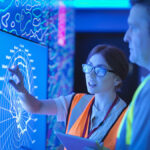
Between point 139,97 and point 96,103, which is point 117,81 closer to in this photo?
point 96,103

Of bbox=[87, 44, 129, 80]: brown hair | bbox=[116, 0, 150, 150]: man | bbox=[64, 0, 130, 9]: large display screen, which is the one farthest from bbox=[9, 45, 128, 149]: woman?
bbox=[64, 0, 130, 9]: large display screen

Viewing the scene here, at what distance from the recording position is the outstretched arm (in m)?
1.29

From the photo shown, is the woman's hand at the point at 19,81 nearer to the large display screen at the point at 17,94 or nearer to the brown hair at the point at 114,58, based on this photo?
the large display screen at the point at 17,94

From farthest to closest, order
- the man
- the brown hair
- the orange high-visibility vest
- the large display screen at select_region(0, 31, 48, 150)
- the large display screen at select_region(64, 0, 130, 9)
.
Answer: the large display screen at select_region(64, 0, 130, 9) < the brown hair < the orange high-visibility vest < the large display screen at select_region(0, 31, 48, 150) < the man

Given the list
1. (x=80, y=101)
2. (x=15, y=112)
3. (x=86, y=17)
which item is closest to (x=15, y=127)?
(x=15, y=112)

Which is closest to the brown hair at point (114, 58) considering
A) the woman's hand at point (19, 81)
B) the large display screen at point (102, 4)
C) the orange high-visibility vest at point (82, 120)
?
the orange high-visibility vest at point (82, 120)

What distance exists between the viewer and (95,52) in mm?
1568

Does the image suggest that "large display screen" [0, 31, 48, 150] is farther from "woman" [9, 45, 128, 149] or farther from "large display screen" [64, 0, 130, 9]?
"large display screen" [64, 0, 130, 9]

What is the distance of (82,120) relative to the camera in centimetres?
151

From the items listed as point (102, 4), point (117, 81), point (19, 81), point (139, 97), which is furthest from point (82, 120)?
point (102, 4)

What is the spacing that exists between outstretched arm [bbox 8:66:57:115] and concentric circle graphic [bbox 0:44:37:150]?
3 cm

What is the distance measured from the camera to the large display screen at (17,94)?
1.25m

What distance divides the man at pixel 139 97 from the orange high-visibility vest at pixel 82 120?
0.49 metres

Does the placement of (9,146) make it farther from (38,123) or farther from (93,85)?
(93,85)
